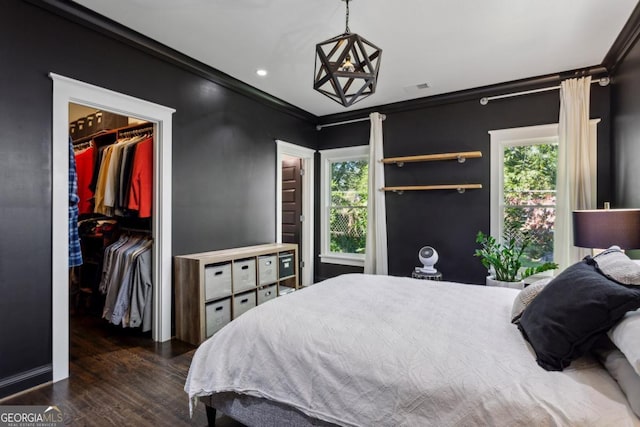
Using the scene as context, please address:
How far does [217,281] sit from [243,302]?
1.47 ft

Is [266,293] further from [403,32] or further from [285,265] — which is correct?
[403,32]

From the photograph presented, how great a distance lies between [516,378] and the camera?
1.15 meters

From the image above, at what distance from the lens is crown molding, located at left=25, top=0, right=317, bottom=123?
2.33m

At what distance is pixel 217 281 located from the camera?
10.1 feet

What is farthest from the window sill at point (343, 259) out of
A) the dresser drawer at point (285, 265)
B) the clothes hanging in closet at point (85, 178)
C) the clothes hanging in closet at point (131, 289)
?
the clothes hanging in closet at point (85, 178)

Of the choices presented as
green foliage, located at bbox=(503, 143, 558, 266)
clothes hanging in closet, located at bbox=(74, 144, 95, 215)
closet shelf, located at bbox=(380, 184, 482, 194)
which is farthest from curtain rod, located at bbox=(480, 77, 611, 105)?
clothes hanging in closet, located at bbox=(74, 144, 95, 215)

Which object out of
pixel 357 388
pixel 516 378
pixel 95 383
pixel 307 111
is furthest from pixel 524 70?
pixel 95 383

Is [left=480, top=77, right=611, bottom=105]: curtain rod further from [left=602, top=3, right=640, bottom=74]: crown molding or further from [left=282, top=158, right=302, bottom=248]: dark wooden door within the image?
[left=282, top=158, right=302, bottom=248]: dark wooden door

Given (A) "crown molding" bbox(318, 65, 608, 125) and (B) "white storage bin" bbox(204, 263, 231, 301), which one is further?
(A) "crown molding" bbox(318, 65, 608, 125)

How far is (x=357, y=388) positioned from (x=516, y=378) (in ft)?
1.90

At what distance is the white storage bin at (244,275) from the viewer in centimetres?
329

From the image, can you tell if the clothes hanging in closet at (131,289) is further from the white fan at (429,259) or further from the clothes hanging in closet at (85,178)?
the white fan at (429,259)

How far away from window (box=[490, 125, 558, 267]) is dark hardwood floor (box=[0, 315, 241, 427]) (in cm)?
352

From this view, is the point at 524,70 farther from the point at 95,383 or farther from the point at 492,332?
the point at 95,383
